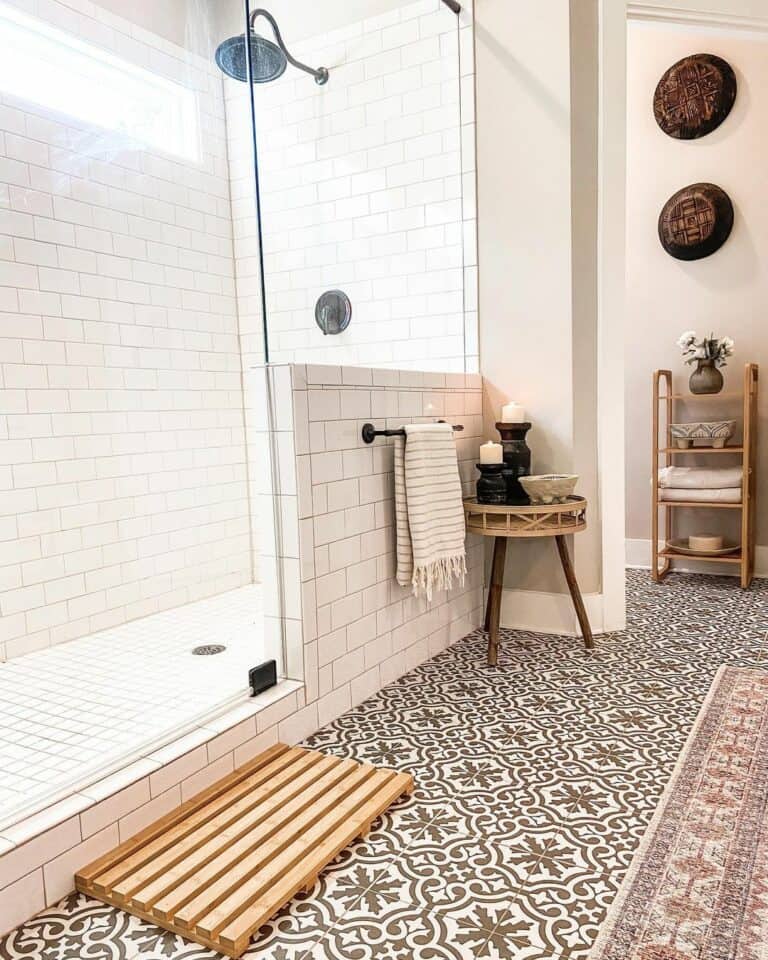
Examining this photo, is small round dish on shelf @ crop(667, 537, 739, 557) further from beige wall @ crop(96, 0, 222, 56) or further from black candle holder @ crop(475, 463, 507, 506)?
beige wall @ crop(96, 0, 222, 56)

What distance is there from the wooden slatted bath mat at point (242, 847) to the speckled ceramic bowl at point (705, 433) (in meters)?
2.60

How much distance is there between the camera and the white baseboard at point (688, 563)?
3881 mm

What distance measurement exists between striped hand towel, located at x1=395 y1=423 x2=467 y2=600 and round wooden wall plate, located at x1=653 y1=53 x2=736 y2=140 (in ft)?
8.03

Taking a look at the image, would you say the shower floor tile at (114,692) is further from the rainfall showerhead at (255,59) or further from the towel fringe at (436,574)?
the rainfall showerhead at (255,59)

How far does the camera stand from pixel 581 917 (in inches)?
54.9

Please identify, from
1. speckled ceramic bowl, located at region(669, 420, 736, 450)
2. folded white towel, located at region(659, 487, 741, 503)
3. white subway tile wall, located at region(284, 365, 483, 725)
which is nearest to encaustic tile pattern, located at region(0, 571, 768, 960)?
white subway tile wall, located at region(284, 365, 483, 725)

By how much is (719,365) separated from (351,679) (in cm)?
259

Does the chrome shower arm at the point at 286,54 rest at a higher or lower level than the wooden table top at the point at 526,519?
higher

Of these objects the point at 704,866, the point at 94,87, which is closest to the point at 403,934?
the point at 704,866

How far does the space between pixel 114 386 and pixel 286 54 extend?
1.25 metres

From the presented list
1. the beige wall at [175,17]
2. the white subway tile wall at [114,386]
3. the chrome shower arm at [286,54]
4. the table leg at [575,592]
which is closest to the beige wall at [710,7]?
the chrome shower arm at [286,54]

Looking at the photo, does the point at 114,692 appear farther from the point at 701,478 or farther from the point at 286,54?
the point at 701,478

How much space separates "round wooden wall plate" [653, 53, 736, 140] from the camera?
3.75 metres

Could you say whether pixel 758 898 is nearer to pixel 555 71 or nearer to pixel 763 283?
pixel 555 71
